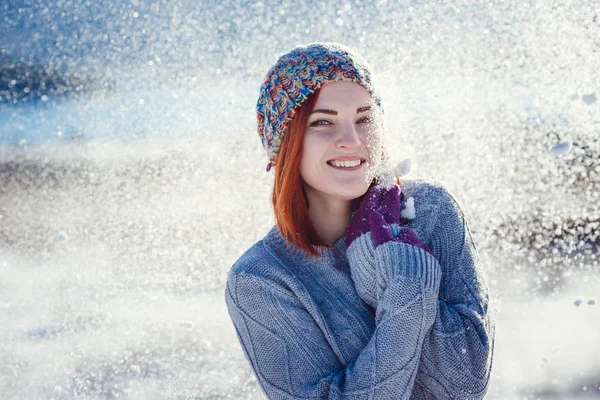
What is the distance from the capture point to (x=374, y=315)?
2504 millimetres

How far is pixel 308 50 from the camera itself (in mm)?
2611

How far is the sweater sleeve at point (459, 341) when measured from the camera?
2256 mm

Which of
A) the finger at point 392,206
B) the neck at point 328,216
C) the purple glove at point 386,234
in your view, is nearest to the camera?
the purple glove at point 386,234

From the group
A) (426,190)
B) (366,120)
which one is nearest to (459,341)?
(426,190)

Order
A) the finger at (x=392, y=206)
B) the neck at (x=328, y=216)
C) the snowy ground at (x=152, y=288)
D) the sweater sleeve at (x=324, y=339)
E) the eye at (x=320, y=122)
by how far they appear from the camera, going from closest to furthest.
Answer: the sweater sleeve at (x=324, y=339) < the finger at (x=392, y=206) < the eye at (x=320, y=122) < the neck at (x=328, y=216) < the snowy ground at (x=152, y=288)

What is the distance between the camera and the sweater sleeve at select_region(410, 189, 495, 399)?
88.8 inches

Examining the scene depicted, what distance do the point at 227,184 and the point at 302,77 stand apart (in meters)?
3.46

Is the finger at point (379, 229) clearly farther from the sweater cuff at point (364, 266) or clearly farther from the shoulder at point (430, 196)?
the shoulder at point (430, 196)

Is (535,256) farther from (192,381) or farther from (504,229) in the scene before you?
(192,381)

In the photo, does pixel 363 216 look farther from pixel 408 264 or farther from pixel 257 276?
pixel 257 276

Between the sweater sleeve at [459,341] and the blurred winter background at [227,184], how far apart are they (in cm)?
238

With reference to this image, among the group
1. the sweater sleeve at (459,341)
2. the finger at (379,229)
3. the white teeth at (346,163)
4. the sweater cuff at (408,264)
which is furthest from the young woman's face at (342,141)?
the sweater sleeve at (459,341)

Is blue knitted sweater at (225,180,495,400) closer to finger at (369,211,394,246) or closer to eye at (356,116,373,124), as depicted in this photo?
finger at (369,211,394,246)

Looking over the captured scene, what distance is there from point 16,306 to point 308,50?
4238 millimetres
